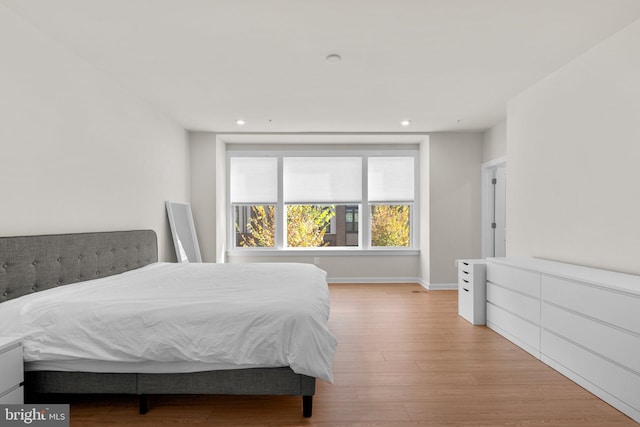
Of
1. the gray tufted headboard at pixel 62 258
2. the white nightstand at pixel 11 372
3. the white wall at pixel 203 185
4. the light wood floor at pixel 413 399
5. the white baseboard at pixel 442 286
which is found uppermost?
the white wall at pixel 203 185

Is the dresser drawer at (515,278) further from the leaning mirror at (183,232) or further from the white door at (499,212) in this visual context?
the leaning mirror at (183,232)

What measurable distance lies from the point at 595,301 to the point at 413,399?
52.5 inches

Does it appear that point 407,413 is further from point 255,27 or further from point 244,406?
point 255,27

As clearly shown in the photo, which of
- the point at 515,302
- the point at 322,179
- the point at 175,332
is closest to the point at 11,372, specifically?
the point at 175,332

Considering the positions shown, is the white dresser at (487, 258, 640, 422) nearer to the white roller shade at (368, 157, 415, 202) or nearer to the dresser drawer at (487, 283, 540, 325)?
the dresser drawer at (487, 283, 540, 325)

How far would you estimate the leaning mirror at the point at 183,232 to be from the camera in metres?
4.84

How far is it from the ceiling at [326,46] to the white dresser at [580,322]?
5.79 feet

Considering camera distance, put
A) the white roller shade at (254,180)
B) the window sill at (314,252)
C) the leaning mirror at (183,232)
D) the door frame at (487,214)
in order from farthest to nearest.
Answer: the white roller shade at (254,180) < the window sill at (314,252) < the door frame at (487,214) < the leaning mirror at (183,232)

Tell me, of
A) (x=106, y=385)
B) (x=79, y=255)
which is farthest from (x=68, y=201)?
(x=106, y=385)

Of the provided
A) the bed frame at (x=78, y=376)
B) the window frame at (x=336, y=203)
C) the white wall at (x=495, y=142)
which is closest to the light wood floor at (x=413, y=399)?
the bed frame at (x=78, y=376)

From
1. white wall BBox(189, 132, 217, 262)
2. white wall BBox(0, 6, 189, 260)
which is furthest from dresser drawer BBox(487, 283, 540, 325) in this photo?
white wall BBox(189, 132, 217, 262)

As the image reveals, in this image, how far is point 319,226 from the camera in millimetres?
6348

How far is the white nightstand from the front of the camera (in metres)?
1.79

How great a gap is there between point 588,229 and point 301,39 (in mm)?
2758
